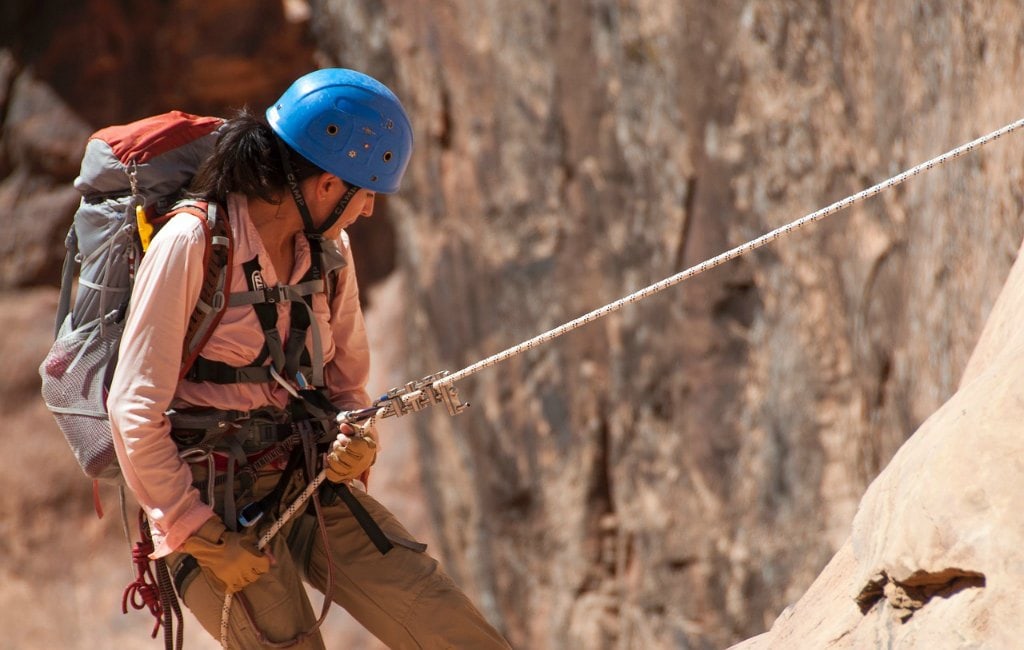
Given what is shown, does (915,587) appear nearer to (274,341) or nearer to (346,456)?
(346,456)

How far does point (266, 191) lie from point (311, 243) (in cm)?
17

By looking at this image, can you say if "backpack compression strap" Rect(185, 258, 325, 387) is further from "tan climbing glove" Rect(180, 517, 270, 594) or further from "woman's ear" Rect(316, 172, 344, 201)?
"tan climbing glove" Rect(180, 517, 270, 594)

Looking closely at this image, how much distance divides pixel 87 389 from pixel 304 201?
0.62 metres

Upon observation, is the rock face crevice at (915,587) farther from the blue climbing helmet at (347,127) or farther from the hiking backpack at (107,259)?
the hiking backpack at (107,259)

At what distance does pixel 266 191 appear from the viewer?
2371mm

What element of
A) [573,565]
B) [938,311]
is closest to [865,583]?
[938,311]

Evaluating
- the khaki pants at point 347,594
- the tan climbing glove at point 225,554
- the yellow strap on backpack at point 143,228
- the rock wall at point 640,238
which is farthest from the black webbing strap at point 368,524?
the rock wall at point 640,238

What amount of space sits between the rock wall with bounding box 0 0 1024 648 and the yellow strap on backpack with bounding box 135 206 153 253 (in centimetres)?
227

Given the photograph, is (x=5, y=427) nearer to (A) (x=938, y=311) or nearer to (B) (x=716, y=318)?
(B) (x=716, y=318)

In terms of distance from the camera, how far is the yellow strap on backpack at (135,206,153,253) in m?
2.37

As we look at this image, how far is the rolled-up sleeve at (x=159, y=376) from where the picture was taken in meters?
2.17

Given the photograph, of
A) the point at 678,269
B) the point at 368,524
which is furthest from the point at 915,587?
the point at 678,269

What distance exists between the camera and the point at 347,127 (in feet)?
8.09

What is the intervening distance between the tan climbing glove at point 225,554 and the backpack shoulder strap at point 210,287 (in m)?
0.32
